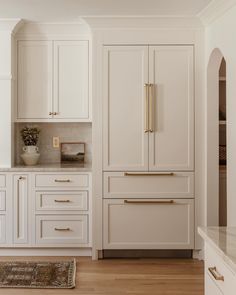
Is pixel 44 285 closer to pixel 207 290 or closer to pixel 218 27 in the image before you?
pixel 207 290

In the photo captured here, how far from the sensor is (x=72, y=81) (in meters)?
4.76

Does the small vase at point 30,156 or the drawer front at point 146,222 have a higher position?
the small vase at point 30,156

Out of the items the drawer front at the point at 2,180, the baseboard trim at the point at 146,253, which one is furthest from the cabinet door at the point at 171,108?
the drawer front at the point at 2,180

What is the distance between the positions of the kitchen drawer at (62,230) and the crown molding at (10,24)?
1.89 meters

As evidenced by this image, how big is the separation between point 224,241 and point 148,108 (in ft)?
8.31

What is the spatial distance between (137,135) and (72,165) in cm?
88

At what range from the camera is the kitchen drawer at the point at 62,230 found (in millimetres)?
4582

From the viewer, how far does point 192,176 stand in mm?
4465

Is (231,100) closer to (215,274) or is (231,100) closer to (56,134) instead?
(215,274)

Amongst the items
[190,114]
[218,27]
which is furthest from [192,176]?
[218,27]

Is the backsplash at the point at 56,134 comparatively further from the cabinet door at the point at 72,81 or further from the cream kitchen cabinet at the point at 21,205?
the cream kitchen cabinet at the point at 21,205

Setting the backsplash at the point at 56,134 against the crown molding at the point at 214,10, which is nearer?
the crown molding at the point at 214,10

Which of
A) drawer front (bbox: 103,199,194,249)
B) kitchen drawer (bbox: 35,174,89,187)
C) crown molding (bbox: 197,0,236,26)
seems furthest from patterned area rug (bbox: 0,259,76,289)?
crown molding (bbox: 197,0,236,26)

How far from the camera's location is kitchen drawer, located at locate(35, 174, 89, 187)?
180 inches
